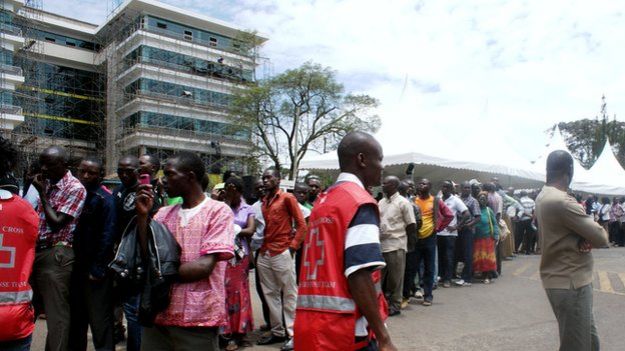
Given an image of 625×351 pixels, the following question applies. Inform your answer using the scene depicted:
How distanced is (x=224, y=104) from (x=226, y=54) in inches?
206

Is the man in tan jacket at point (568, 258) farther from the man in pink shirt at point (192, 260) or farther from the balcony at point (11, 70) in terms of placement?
the balcony at point (11, 70)

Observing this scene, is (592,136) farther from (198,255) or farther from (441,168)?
(198,255)

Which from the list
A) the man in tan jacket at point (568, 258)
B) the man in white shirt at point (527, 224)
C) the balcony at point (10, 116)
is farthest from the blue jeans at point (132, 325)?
the balcony at point (10, 116)

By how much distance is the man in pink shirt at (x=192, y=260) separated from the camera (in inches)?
110

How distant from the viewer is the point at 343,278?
7.72ft

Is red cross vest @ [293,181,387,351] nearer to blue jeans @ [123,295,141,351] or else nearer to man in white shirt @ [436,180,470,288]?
blue jeans @ [123,295,141,351]

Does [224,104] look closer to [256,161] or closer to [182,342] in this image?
[256,161]

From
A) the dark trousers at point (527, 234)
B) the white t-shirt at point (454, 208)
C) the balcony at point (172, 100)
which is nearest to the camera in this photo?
the white t-shirt at point (454, 208)

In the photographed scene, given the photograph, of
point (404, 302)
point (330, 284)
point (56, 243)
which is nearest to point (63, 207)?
point (56, 243)

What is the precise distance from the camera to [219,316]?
9.49 feet

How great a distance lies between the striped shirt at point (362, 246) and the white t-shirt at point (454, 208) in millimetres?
6827

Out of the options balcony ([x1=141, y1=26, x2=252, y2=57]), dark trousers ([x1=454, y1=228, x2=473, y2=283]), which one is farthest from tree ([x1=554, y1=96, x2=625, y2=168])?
dark trousers ([x1=454, y1=228, x2=473, y2=283])

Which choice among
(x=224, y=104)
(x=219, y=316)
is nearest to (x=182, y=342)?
(x=219, y=316)

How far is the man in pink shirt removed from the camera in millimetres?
2805
